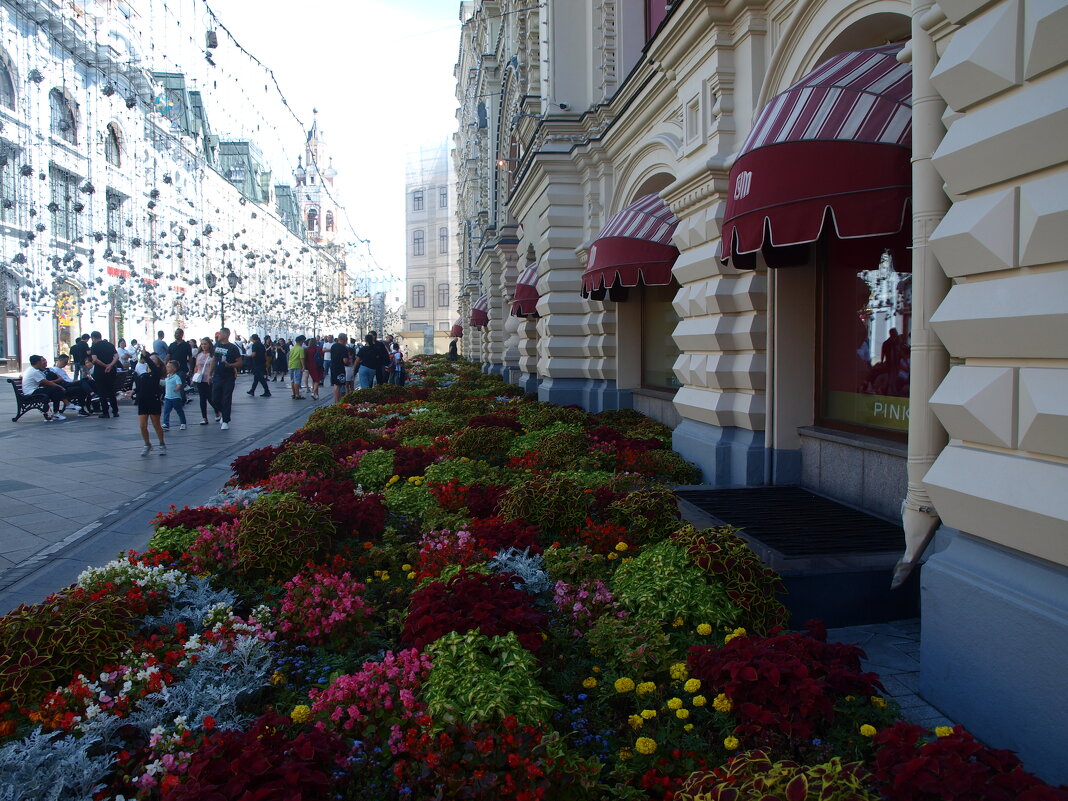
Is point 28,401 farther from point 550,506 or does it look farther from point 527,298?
point 550,506

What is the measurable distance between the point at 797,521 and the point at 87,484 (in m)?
8.23

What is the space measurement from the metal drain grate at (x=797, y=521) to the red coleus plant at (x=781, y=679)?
4.93 ft

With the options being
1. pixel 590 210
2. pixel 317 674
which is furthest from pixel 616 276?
pixel 317 674

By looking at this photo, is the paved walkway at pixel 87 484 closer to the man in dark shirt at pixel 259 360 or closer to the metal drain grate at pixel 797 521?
the metal drain grate at pixel 797 521

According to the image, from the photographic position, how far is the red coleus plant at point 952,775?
85.7 inches

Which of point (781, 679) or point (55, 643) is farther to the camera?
point (55, 643)

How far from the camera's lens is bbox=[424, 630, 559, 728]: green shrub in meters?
2.90

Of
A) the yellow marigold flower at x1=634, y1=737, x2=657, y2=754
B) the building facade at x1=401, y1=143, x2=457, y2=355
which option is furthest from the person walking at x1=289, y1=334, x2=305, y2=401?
the building facade at x1=401, y1=143, x2=457, y2=355

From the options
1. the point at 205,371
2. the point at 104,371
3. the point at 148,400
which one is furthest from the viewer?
the point at 104,371

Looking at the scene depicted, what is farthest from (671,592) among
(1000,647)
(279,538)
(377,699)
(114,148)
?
(114,148)

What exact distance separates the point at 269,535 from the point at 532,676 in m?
2.40

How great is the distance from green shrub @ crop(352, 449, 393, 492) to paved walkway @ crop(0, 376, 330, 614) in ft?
6.43

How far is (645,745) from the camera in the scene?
2.86 metres

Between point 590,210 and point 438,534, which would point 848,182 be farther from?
point 590,210
